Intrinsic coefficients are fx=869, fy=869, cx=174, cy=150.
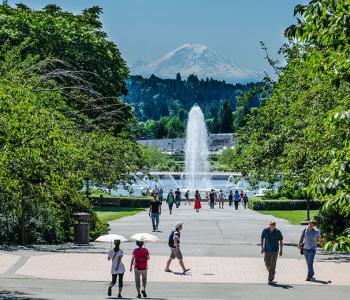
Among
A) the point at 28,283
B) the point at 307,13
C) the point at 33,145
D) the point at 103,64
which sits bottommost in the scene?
the point at 28,283

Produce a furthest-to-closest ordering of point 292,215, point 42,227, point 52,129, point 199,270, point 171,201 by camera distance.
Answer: point 171,201
point 292,215
point 42,227
point 199,270
point 52,129

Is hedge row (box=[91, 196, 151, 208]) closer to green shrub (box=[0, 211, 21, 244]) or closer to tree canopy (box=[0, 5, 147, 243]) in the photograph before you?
tree canopy (box=[0, 5, 147, 243])

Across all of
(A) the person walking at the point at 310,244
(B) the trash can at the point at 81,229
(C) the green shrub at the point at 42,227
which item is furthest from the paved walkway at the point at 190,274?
(C) the green shrub at the point at 42,227

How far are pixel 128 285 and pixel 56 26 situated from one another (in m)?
34.6

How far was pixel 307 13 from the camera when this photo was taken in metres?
10.9

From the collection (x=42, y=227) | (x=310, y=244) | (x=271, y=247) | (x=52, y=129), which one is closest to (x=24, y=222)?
A: (x=42, y=227)

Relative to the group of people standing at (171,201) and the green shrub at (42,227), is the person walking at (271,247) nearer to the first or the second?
the green shrub at (42,227)

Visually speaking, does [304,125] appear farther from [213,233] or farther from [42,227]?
[42,227]

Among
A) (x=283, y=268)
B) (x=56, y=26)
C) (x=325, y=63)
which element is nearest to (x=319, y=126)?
(x=283, y=268)

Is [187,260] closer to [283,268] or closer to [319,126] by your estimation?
[283,268]

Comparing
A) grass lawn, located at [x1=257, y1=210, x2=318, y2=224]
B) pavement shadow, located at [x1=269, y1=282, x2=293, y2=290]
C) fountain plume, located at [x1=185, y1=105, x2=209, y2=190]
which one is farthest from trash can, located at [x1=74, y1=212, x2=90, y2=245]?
fountain plume, located at [x1=185, y1=105, x2=209, y2=190]

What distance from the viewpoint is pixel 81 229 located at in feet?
102

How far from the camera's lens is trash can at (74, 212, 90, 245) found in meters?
31.2

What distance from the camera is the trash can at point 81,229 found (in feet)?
102
